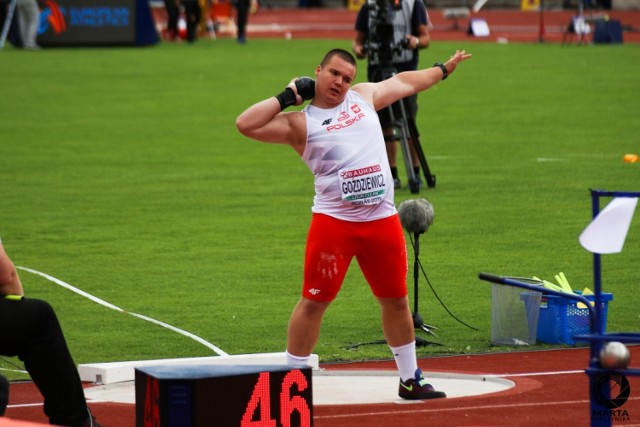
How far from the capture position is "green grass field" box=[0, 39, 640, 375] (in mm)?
11531

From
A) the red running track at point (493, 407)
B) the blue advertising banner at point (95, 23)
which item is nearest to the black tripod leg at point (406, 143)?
the red running track at point (493, 407)

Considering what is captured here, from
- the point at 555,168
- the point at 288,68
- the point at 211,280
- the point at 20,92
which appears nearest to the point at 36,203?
the point at 211,280

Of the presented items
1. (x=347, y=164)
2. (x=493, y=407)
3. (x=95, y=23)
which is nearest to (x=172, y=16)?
(x=95, y=23)

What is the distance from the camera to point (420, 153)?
17062 mm

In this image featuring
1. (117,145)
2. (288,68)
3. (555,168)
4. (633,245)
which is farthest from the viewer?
(288,68)

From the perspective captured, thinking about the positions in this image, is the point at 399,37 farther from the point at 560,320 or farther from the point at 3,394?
the point at 3,394

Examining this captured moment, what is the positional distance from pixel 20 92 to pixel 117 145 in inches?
300

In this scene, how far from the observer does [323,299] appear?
8578mm

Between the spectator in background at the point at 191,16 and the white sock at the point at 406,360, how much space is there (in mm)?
34901

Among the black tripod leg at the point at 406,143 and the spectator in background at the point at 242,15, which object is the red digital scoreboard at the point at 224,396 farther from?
the spectator in background at the point at 242,15

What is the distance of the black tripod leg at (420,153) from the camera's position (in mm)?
16844

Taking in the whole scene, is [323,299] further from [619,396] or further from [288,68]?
[288,68]

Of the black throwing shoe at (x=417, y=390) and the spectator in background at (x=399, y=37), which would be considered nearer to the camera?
the black throwing shoe at (x=417, y=390)

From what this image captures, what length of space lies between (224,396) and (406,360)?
219 centimetres
